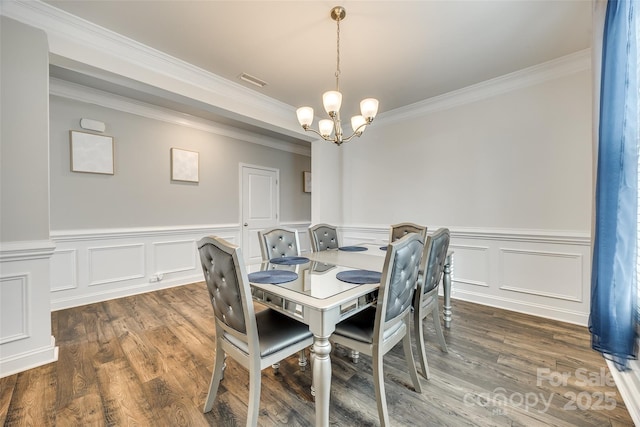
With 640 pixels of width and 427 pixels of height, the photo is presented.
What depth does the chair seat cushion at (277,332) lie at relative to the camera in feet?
4.42

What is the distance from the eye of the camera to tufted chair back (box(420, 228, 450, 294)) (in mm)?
1824

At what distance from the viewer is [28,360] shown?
1.89 m

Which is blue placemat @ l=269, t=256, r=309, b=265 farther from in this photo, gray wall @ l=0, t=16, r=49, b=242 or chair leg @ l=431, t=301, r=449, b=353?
gray wall @ l=0, t=16, r=49, b=242

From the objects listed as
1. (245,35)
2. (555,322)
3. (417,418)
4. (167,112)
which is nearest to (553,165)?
(555,322)

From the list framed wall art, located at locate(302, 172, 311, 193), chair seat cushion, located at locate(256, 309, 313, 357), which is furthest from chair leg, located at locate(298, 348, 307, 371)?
framed wall art, located at locate(302, 172, 311, 193)

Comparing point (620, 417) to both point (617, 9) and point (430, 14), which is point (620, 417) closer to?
point (617, 9)

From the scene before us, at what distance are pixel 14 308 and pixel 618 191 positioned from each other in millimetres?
3930

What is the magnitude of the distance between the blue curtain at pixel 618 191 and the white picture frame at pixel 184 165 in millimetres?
4488

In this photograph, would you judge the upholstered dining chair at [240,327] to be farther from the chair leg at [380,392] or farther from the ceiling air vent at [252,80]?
the ceiling air vent at [252,80]

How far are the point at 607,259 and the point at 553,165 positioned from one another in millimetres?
1767

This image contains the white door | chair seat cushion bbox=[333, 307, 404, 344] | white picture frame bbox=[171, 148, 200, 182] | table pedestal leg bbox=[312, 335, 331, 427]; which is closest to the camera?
table pedestal leg bbox=[312, 335, 331, 427]

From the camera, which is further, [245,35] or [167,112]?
[167,112]

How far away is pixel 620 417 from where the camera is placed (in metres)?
1.46

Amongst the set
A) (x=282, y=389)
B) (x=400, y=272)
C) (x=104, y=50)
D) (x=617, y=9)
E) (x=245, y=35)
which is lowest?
(x=282, y=389)
